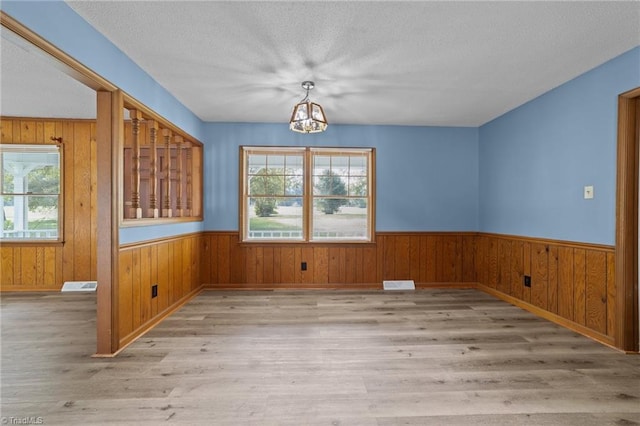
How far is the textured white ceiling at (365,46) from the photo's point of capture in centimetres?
194

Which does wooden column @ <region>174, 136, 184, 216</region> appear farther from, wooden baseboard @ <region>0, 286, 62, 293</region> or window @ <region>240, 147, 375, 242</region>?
wooden baseboard @ <region>0, 286, 62, 293</region>

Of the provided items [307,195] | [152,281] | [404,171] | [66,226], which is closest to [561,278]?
[404,171]

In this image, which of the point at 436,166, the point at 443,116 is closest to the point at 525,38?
the point at 443,116

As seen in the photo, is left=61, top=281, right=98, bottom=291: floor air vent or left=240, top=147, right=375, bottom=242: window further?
left=240, top=147, right=375, bottom=242: window

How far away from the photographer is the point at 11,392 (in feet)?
6.11

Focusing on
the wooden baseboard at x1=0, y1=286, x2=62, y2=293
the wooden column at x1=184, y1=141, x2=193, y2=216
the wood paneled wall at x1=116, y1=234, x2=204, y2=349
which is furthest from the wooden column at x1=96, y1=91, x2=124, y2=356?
the wooden baseboard at x1=0, y1=286, x2=62, y2=293

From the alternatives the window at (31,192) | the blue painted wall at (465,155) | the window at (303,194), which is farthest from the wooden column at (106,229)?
the window at (31,192)

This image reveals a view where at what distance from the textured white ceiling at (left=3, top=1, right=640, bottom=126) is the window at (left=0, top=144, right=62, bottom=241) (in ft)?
9.00

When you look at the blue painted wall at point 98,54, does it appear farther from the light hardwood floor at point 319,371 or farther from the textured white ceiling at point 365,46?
the light hardwood floor at point 319,371

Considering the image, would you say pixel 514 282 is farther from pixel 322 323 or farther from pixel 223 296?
pixel 223 296

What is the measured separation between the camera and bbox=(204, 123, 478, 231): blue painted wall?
174 inches

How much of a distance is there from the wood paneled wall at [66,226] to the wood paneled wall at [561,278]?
19.6ft

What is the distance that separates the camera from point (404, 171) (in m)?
4.55

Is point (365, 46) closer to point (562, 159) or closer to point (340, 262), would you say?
point (562, 159)
